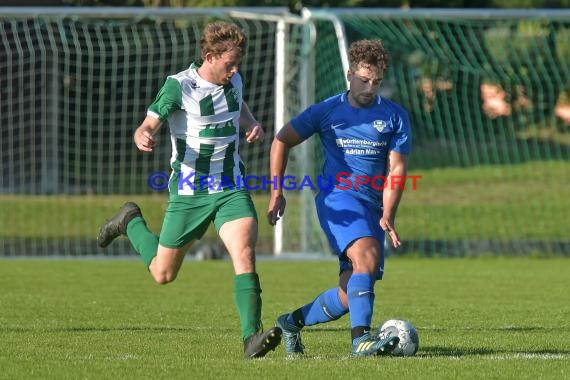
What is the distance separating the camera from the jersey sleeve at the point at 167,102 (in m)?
7.34

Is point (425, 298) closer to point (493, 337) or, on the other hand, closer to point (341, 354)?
point (493, 337)

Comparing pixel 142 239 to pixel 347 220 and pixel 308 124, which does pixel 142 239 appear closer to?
pixel 308 124

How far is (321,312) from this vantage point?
770 centimetres

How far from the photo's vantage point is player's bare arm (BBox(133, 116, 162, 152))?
7.10 metres

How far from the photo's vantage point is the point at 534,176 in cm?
2270

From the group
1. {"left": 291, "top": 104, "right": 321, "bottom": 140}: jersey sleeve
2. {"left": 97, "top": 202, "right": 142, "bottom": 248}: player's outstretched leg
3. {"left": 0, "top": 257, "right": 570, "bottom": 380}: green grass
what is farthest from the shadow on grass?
{"left": 291, "top": 104, "right": 321, "bottom": 140}: jersey sleeve

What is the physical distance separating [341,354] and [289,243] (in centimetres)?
974

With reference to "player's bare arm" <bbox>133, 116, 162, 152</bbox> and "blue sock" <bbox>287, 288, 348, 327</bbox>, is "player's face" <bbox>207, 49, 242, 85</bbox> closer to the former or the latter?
"player's bare arm" <bbox>133, 116, 162, 152</bbox>

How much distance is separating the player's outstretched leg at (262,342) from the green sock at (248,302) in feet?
0.27

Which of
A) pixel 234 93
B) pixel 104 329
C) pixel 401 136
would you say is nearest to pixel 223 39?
Result: pixel 234 93

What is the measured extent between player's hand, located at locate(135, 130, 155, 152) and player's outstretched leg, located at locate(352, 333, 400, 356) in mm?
1608

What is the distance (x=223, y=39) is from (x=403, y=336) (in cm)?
201

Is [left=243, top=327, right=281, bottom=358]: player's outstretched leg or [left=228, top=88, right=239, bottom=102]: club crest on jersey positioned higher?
[left=228, top=88, right=239, bottom=102]: club crest on jersey

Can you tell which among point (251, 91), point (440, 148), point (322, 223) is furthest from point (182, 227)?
point (440, 148)
